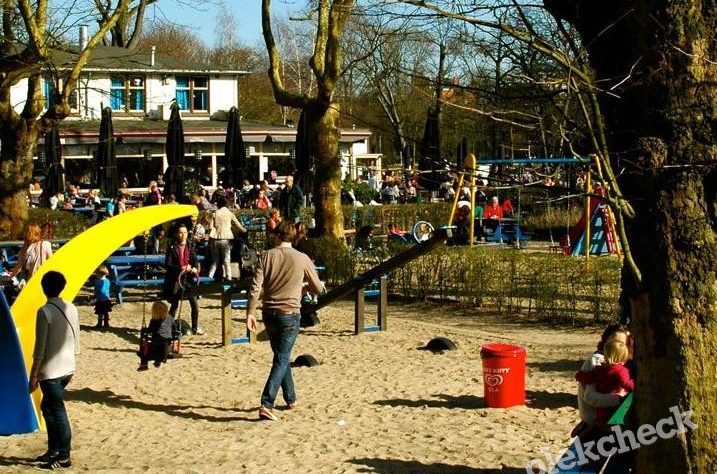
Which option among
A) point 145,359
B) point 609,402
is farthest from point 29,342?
point 609,402

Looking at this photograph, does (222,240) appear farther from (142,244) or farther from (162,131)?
(162,131)

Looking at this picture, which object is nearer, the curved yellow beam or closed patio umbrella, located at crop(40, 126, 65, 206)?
the curved yellow beam

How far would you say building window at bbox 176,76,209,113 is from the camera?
56.2 metres

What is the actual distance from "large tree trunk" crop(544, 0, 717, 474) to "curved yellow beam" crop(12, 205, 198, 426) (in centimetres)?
599

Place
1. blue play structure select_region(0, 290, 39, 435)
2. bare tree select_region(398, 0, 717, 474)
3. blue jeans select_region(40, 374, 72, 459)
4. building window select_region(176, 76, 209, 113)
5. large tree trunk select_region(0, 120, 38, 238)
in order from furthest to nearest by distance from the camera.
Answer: building window select_region(176, 76, 209, 113) → large tree trunk select_region(0, 120, 38, 238) → blue play structure select_region(0, 290, 39, 435) → blue jeans select_region(40, 374, 72, 459) → bare tree select_region(398, 0, 717, 474)

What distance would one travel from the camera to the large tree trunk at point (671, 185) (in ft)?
19.7

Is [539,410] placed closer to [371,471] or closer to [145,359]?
[371,471]

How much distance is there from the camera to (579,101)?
17.5ft

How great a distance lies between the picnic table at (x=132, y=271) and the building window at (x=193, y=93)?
118 feet

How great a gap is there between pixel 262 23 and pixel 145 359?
13.1 metres

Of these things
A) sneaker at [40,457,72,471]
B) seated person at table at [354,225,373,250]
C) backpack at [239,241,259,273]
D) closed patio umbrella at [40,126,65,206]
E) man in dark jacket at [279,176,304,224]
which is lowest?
sneaker at [40,457,72,471]

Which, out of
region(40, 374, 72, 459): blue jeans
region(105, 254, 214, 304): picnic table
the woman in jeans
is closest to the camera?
region(40, 374, 72, 459): blue jeans

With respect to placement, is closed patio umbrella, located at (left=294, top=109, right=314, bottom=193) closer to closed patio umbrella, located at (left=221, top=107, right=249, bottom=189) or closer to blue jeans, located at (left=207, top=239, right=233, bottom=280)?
closed patio umbrella, located at (left=221, top=107, right=249, bottom=189)

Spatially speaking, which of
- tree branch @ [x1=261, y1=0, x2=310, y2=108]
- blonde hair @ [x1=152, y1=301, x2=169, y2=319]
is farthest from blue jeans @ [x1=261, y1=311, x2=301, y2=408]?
tree branch @ [x1=261, y1=0, x2=310, y2=108]
